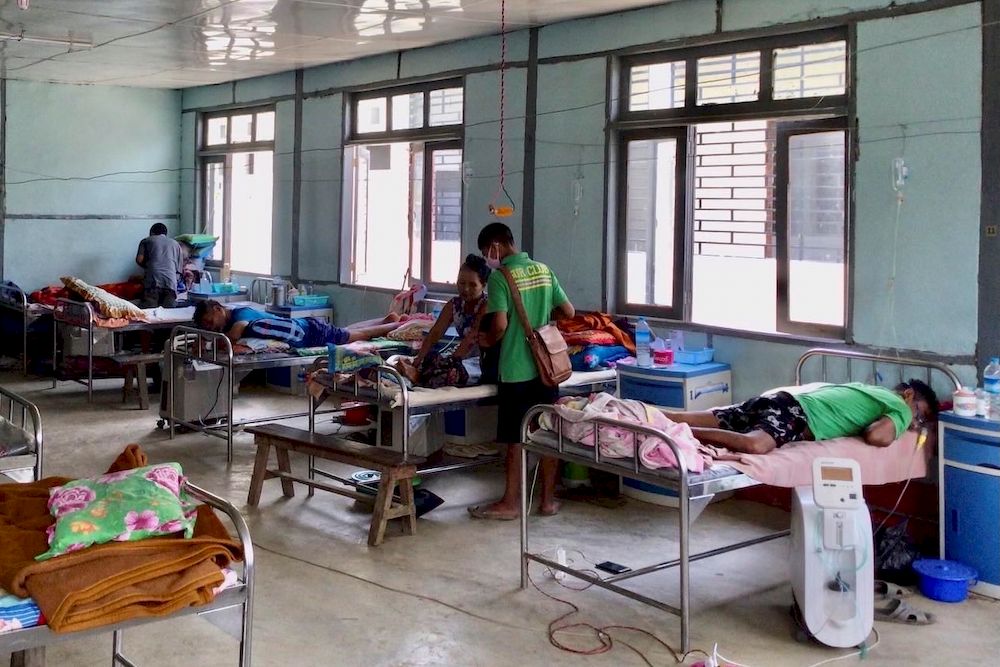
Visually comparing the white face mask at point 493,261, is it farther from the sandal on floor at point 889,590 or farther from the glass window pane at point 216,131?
the glass window pane at point 216,131

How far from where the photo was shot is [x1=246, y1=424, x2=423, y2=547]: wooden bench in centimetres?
530

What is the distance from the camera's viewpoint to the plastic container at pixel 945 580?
4.58 metres

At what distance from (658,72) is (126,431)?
4.64 metres

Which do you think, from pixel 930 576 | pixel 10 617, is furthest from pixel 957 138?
pixel 10 617

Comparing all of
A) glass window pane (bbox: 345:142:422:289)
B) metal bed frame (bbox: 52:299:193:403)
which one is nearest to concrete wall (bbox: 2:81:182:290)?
metal bed frame (bbox: 52:299:193:403)

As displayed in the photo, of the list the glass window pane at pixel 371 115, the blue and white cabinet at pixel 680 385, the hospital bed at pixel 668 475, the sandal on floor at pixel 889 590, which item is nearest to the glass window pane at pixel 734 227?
the blue and white cabinet at pixel 680 385

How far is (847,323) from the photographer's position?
18.8 feet

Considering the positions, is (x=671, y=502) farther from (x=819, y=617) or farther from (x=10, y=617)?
(x=10, y=617)

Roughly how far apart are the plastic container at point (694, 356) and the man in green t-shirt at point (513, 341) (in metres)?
0.87

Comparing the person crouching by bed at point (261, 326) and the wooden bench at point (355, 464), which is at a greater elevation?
the person crouching by bed at point (261, 326)

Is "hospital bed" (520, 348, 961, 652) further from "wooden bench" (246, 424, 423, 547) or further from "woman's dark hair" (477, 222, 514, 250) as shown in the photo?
"woman's dark hair" (477, 222, 514, 250)

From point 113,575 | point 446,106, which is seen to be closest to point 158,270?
point 446,106

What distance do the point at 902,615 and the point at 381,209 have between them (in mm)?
6492

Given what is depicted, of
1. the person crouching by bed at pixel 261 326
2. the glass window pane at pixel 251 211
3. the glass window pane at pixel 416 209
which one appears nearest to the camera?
the person crouching by bed at pixel 261 326
